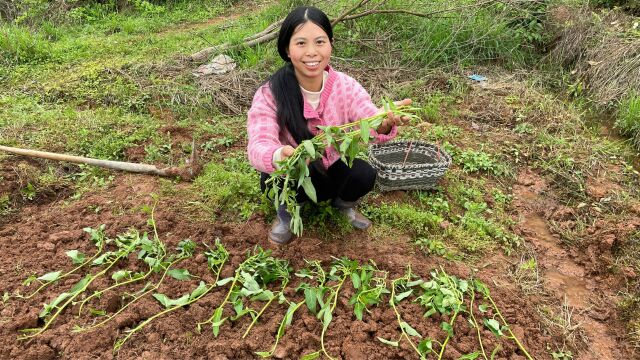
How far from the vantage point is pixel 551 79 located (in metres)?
4.54

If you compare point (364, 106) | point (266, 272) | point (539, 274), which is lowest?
point (539, 274)

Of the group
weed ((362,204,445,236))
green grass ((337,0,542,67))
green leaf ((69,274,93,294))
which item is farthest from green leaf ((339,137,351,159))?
green grass ((337,0,542,67))

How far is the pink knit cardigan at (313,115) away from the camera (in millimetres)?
2105

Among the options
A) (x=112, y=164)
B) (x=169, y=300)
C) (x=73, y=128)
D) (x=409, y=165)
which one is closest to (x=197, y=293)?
(x=169, y=300)

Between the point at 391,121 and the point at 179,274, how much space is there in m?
1.21

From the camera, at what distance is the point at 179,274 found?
2.14m

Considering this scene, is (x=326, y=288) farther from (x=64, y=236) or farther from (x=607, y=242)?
(x=607, y=242)

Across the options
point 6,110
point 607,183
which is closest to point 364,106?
point 607,183

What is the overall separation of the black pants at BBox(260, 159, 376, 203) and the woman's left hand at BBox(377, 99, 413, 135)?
320mm

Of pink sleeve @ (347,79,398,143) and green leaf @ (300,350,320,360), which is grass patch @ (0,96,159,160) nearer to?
pink sleeve @ (347,79,398,143)

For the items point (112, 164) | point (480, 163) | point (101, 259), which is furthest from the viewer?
point (480, 163)

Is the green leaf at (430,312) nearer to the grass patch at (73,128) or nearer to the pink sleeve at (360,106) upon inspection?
the pink sleeve at (360,106)

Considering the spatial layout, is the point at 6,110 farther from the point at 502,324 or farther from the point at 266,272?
the point at 502,324

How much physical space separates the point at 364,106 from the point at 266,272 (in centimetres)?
95
